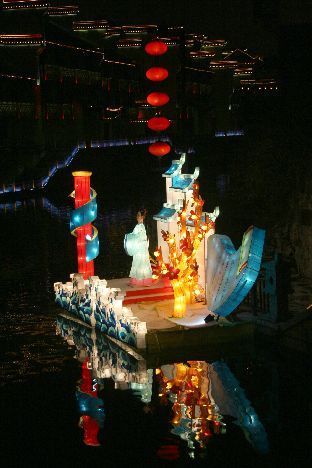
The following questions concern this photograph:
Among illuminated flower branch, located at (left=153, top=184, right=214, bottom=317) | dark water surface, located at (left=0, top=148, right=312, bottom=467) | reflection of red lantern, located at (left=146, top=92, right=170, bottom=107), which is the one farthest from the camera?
reflection of red lantern, located at (left=146, top=92, right=170, bottom=107)

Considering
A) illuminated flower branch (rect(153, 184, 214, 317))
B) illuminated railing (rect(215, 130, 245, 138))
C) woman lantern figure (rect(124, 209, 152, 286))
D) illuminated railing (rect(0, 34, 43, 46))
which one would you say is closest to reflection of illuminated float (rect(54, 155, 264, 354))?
illuminated flower branch (rect(153, 184, 214, 317))

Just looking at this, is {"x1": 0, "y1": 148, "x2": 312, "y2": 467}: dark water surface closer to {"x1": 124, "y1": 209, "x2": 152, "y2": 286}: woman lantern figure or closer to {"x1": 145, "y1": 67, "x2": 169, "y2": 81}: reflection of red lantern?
{"x1": 124, "y1": 209, "x2": 152, "y2": 286}: woman lantern figure

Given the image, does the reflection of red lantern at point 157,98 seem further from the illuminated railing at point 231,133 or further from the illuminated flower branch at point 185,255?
the illuminated railing at point 231,133

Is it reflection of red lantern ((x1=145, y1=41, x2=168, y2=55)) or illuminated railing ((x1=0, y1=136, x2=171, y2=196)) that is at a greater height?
reflection of red lantern ((x1=145, y1=41, x2=168, y2=55))

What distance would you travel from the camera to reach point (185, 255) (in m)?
15.4

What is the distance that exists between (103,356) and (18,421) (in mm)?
3041

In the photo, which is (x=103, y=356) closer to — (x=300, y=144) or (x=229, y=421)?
(x=229, y=421)

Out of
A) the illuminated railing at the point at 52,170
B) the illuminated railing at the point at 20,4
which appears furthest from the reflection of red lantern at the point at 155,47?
the illuminated railing at the point at 20,4

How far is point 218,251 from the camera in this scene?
15.0 meters

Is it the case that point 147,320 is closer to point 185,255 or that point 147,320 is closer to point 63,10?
point 185,255

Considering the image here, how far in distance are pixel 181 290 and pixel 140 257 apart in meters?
2.43

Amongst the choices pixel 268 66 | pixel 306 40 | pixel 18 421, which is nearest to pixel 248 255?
pixel 18 421

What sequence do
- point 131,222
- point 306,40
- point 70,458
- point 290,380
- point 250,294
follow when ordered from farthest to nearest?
point 306,40, point 131,222, point 250,294, point 290,380, point 70,458

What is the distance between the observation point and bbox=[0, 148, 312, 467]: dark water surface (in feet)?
33.6
